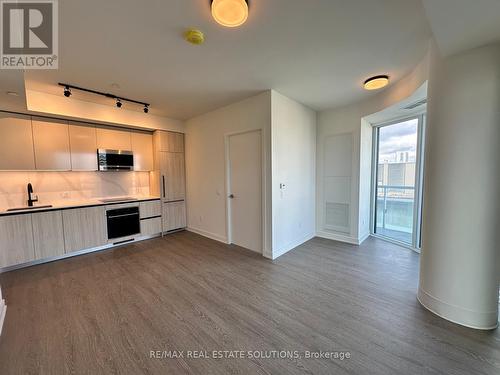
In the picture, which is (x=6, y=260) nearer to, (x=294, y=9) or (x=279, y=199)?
(x=279, y=199)

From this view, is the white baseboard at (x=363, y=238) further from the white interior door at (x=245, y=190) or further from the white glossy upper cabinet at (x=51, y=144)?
the white glossy upper cabinet at (x=51, y=144)

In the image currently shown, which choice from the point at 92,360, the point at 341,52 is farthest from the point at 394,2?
the point at 92,360

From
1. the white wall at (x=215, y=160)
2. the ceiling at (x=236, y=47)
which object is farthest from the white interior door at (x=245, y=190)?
the ceiling at (x=236, y=47)

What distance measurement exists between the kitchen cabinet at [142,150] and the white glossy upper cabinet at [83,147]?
71 cm

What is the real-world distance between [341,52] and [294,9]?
87 cm

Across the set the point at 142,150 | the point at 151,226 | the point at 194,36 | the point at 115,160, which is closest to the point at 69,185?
the point at 115,160

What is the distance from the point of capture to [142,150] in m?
4.50

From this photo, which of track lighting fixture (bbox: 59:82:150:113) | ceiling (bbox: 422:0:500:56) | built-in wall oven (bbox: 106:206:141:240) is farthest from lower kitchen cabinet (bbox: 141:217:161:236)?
ceiling (bbox: 422:0:500:56)

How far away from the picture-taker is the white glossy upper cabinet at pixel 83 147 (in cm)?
362

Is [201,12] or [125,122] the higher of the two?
[201,12]

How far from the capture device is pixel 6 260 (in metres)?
2.93

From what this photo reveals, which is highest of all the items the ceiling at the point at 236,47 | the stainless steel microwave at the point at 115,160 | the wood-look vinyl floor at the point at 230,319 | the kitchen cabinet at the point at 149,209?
the ceiling at the point at 236,47

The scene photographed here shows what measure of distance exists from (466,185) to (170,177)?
4.80m

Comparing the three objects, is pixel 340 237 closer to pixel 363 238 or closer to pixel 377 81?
pixel 363 238
